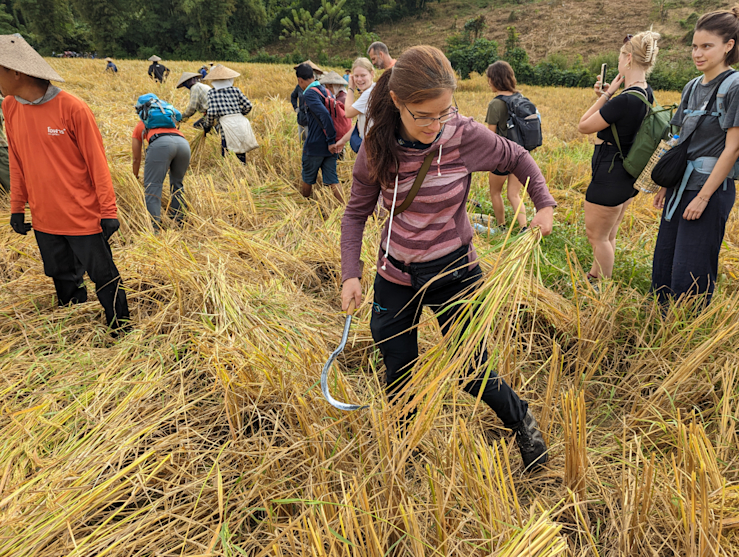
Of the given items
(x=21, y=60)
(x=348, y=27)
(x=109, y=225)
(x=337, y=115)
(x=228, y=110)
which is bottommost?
(x=109, y=225)

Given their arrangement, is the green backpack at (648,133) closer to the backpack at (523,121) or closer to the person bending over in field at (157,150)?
the backpack at (523,121)

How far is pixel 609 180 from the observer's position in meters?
2.71

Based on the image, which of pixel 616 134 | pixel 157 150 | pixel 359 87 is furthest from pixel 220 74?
pixel 616 134

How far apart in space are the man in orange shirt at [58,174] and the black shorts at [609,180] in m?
2.98

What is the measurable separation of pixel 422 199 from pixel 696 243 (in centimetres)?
170

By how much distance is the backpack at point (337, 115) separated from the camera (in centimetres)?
469

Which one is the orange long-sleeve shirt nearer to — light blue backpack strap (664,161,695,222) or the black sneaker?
the black sneaker

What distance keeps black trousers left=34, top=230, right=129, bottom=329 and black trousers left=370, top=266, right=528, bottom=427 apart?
1.87m

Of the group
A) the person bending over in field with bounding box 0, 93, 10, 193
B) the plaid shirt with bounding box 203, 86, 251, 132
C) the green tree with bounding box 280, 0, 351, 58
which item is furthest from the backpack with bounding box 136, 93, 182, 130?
the green tree with bounding box 280, 0, 351, 58

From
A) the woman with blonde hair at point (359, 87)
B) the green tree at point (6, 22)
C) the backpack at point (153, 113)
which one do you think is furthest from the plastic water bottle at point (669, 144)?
the green tree at point (6, 22)

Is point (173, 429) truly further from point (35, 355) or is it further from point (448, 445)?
point (448, 445)

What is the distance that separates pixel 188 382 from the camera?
2.19m

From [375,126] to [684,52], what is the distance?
3655cm

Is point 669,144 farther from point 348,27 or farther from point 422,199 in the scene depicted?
point 348,27
